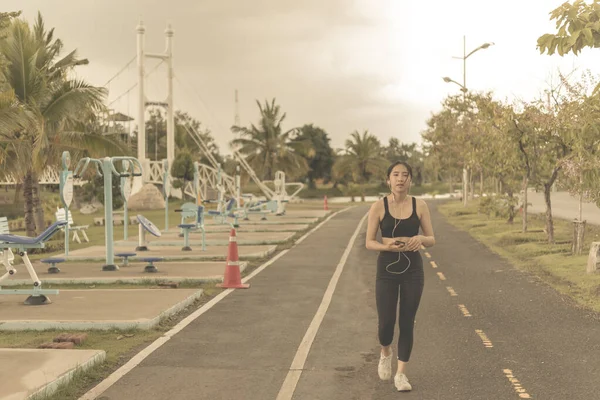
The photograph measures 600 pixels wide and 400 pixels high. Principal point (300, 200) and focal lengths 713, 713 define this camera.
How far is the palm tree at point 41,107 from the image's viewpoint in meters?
20.9

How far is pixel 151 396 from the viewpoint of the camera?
609 centimetres

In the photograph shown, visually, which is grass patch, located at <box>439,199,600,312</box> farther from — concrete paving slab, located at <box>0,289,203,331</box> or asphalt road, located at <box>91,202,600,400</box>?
concrete paving slab, located at <box>0,289,203,331</box>

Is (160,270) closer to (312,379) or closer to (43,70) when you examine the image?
(312,379)

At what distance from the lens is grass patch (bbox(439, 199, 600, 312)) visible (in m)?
11.9

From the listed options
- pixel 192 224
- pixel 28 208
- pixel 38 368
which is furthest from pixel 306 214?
pixel 38 368

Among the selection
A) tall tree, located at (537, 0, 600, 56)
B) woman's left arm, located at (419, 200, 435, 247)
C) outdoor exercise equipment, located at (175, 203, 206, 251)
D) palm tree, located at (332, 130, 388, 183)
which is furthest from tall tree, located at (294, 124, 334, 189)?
woman's left arm, located at (419, 200, 435, 247)

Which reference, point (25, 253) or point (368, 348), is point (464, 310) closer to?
point (368, 348)

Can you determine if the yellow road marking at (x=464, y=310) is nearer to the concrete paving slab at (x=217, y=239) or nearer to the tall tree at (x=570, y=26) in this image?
the tall tree at (x=570, y=26)

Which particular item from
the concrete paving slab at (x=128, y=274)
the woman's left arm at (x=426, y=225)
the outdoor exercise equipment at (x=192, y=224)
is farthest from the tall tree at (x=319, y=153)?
the woman's left arm at (x=426, y=225)

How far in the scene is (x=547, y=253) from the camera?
1752 centimetres

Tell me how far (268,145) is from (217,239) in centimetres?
4048

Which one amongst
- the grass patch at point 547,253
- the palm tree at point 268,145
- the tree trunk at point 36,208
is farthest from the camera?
the palm tree at point 268,145

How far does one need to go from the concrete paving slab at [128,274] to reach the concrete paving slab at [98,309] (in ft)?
4.31

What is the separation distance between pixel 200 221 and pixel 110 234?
5.22 metres
